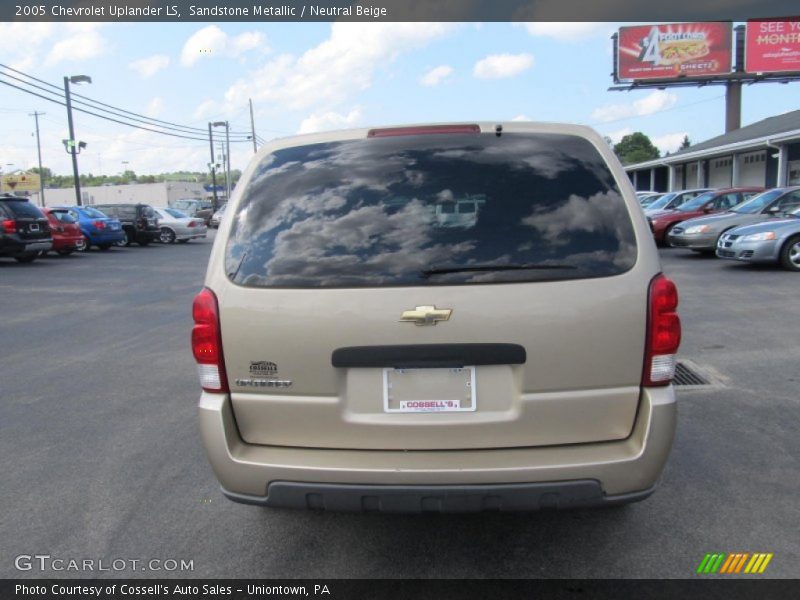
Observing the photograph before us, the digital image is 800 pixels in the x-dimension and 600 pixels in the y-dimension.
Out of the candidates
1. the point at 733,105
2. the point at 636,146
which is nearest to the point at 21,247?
the point at 733,105

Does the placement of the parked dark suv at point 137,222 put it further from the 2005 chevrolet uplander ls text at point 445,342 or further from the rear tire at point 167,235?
the 2005 chevrolet uplander ls text at point 445,342

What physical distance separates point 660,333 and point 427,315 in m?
0.97

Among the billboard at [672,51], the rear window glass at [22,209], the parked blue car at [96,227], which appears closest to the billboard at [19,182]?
the parked blue car at [96,227]

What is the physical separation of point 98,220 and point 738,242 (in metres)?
19.8

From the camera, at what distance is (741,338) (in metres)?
7.41

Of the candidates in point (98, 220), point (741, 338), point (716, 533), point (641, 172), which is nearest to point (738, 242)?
point (741, 338)

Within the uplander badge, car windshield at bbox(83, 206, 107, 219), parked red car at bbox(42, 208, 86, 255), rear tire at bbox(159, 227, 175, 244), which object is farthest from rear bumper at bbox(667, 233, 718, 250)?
rear tire at bbox(159, 227, 175, 244)

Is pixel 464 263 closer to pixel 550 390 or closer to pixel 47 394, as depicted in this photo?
pixel 550 390

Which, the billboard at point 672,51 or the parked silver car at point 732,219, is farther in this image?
the billboard at point 672,51

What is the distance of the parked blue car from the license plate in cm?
2246

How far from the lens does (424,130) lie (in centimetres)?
299

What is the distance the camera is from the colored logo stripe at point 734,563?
2.99m

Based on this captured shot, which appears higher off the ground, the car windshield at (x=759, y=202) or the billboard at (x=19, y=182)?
the billboard at (x=19, y=182)

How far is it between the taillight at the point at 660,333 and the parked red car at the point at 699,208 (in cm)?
1635
